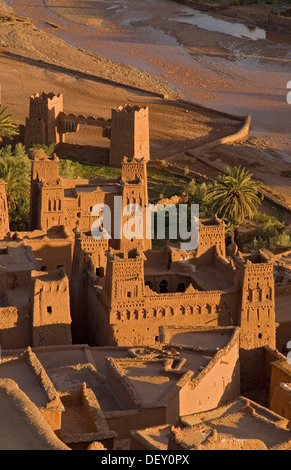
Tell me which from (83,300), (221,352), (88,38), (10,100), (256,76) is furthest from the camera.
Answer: (88,38)

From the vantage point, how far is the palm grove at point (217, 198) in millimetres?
49094

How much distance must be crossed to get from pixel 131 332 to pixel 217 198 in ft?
58.7

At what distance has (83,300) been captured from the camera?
38.3 metres

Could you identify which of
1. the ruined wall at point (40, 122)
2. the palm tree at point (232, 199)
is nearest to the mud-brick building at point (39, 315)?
the palm tree at point (232, 199)

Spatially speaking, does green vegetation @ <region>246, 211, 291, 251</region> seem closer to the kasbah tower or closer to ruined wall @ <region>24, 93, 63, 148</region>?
the kasbah tower

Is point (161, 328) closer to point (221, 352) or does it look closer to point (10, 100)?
point (221, 352)

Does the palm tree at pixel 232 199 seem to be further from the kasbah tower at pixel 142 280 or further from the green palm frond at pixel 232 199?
the kasbah tower at pixel 142 280

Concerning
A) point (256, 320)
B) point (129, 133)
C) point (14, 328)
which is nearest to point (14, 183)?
point (129, 133)

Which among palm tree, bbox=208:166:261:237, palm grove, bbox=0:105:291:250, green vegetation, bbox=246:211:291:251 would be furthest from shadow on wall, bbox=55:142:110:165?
green vegetation, bbox=246:211:291:251

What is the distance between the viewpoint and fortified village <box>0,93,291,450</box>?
25859 millimetres

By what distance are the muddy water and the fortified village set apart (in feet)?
103

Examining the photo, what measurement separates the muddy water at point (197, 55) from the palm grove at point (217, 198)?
18375 millimetres

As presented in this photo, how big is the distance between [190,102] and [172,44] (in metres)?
21.8

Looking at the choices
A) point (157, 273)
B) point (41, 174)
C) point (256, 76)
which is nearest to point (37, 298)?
point (157, 273)
